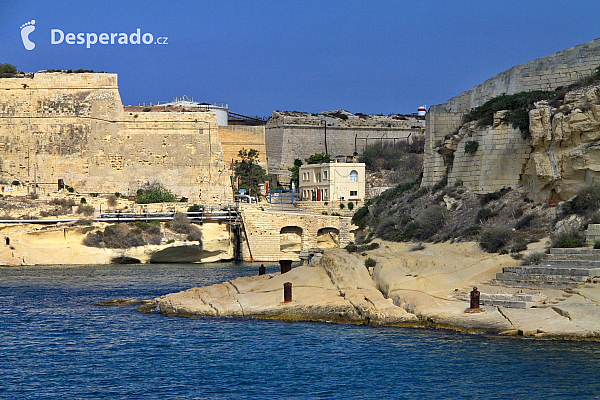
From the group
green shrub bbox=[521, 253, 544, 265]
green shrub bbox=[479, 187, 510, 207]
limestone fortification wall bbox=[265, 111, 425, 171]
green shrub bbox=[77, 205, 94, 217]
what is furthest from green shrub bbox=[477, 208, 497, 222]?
limestone fortification wall bbox=[265, 111, 425, 171]

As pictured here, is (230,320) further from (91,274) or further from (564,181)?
(91,274)

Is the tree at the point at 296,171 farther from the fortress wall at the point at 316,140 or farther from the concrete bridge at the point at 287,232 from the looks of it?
the concrete bridge at the point at 287,232

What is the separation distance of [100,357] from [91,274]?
15935mm

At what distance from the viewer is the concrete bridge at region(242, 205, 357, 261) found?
125 feet

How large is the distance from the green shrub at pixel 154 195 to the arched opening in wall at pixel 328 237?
301 inches

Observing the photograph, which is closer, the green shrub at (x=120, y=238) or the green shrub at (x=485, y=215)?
the green shrub at (x=485, y=215)

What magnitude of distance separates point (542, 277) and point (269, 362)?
18.0ft

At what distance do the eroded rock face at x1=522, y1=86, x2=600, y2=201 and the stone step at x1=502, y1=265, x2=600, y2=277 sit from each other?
10.4 feet

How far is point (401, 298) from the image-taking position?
16281 millimetres

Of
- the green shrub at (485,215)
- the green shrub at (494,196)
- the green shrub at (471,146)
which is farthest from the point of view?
the green shrub at (471,146)

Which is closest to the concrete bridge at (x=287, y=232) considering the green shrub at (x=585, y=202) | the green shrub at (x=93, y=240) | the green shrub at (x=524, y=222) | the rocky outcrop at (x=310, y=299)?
the green shrub at (x=93, y=240)

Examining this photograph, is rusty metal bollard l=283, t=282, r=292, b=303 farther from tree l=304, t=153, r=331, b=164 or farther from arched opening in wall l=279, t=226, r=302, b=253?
tree l=304, t=153, r=331, b=164

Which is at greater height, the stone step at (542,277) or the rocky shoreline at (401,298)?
the stone step at (542,277)

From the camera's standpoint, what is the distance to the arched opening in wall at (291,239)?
39.9 meters
